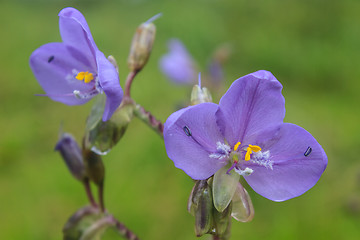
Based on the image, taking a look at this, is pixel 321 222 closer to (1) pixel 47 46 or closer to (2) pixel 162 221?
(2) pixel 162 221

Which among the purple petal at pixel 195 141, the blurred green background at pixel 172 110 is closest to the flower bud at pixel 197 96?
the purple petal at pixel 195 141

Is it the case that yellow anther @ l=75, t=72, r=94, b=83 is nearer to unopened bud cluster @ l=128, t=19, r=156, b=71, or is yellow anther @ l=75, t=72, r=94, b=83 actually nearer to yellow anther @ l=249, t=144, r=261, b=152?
unopened bud cluster @ l=128, t=19, r=156, b=71

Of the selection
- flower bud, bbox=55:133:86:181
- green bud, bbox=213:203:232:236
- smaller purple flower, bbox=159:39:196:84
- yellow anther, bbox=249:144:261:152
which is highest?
yellow anther, bbox=249:144:261:152

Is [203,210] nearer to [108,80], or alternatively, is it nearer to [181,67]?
[108,80]

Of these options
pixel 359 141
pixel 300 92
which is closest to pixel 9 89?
pixel 300 92

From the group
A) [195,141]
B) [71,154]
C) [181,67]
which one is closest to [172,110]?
[181,67]

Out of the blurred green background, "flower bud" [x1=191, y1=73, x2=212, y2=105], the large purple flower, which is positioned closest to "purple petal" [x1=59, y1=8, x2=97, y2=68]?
the large purple flower
